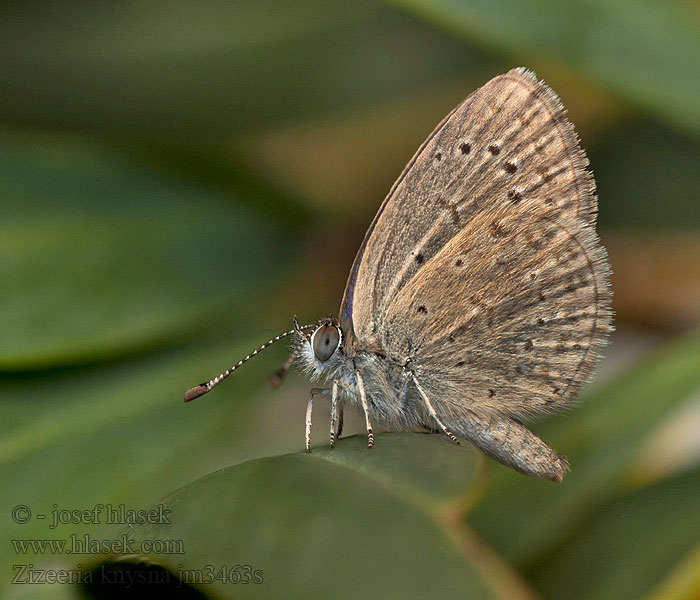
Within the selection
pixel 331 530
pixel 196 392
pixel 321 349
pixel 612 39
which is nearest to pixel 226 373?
pixel 196 392

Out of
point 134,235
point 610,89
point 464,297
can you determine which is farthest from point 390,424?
point 610,89

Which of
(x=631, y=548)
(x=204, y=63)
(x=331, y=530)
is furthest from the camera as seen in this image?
(x=204, y=63)

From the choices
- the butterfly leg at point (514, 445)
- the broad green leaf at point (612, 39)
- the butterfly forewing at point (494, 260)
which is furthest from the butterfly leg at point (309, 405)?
the broad green leaf at point (612, 39)

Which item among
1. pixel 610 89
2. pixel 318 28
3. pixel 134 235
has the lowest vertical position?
pixel 134 235

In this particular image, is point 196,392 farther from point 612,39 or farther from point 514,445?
point 612,39

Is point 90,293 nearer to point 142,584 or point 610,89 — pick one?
point 142,584

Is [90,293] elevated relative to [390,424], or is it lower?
elevated

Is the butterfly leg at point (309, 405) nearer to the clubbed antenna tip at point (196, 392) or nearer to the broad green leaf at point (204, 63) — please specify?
the clubbed antenna tip at point (196, 392)
